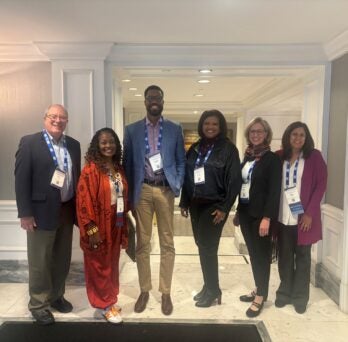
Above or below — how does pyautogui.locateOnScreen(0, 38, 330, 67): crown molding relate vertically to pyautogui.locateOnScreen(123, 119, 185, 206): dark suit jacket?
above

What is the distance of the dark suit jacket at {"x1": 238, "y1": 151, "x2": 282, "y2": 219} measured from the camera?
2.30 m

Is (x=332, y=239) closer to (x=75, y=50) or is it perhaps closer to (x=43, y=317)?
(x=43, y=317)

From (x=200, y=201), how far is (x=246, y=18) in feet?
4.12

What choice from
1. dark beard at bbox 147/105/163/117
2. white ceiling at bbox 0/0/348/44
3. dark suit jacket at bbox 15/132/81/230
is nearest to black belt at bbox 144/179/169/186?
dark beard at bbox 147/105/163/117

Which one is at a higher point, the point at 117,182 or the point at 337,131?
the point at 337,131

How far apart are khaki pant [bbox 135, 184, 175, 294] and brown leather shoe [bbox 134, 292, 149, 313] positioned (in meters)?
0.05

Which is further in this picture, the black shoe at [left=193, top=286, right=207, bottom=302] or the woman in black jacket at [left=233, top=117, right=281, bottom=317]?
the black shoe at [left=193, top=286, right=207, bottom=302]

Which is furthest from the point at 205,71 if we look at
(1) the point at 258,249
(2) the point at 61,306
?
(2) the point at 61,306

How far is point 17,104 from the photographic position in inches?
116

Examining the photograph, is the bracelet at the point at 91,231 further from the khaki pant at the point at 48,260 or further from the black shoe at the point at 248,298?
the black shoe at the point at 248,298

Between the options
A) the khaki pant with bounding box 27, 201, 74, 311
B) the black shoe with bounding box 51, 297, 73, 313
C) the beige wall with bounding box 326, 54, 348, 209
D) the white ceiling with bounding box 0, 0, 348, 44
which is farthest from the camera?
the beige wall with bounding box 326, 54, 348, 209

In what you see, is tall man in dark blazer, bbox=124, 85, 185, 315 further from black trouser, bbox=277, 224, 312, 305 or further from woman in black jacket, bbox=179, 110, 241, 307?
black trouser, bbox=277, 224, 312, 305

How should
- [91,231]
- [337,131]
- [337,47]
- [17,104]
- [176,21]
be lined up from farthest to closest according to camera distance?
[17,104] → [337,131] → [337,47] → [176,21] → [91,231]

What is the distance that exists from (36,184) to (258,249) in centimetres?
158
